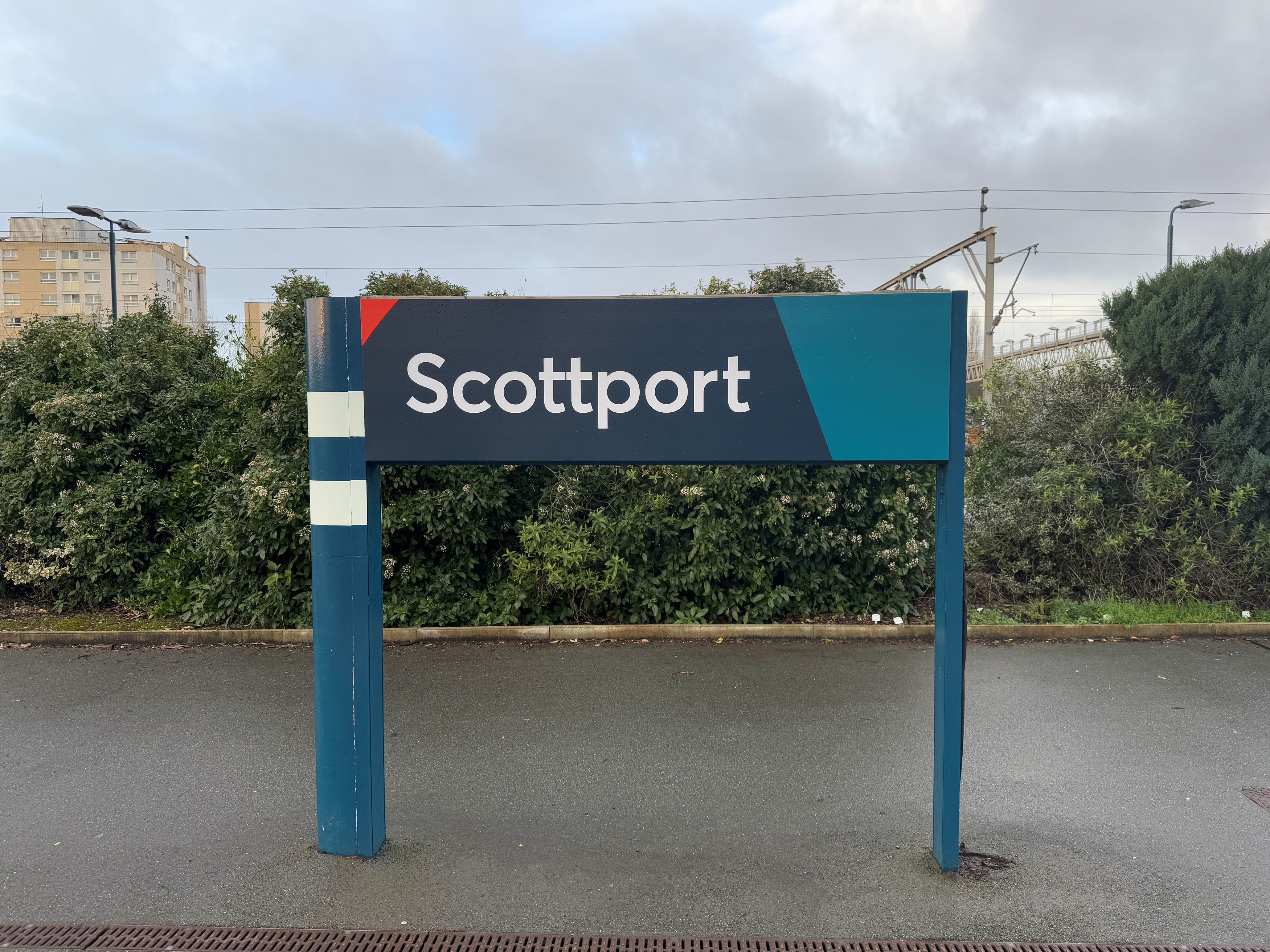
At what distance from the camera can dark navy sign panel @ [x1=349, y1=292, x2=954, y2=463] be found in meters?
3.04

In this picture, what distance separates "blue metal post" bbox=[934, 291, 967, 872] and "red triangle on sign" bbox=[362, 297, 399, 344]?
214 cm

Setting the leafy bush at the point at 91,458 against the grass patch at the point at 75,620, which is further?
the leafy bush at the point at 91,458

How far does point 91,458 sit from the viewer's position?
7559 mm

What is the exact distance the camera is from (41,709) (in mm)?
5117

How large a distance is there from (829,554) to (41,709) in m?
5.73

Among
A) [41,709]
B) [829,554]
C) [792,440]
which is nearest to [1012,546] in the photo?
[829,554]

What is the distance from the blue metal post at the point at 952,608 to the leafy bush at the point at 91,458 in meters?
6.79

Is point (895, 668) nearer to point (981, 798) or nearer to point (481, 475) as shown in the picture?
point (981, 798)

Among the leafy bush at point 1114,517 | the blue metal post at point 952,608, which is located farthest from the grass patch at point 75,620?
the leafy bush at point 1114,517

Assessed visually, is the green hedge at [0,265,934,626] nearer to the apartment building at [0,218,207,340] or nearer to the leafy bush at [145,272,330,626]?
the leafy bush at [145,272,330,626]

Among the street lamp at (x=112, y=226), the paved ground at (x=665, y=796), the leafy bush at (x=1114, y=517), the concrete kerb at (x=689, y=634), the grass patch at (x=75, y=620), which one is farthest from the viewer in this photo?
the street lamp at (x=112, y=226)

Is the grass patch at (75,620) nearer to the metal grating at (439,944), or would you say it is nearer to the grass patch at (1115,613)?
the metal grating at (439,944)

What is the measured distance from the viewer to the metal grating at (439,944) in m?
2.69

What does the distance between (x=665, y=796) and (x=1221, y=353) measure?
6546 mm
